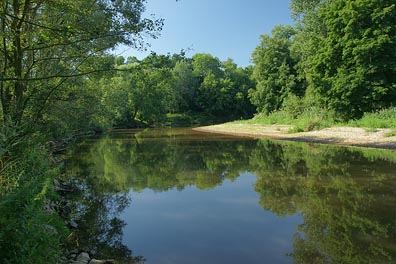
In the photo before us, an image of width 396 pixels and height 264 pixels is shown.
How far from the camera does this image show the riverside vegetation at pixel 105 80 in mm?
4680

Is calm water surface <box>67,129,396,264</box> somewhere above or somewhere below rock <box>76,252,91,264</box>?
below

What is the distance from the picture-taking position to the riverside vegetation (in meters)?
4.68

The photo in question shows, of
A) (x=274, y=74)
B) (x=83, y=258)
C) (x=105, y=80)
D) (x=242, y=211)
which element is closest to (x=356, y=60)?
(x=105, y=80)

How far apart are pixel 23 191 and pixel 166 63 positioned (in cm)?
568

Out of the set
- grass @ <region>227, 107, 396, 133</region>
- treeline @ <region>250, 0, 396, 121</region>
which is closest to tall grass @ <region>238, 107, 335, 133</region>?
grass @ <region>227, 107, 396, 133</region>

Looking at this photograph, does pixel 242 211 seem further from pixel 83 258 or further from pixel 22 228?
pixel 22 228

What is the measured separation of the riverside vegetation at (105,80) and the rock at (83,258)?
478 mm

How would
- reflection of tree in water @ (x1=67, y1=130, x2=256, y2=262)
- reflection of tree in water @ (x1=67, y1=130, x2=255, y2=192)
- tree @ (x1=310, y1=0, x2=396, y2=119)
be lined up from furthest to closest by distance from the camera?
tree @ (x1=310, y1=0, x2=396, y2=119)
reflection of tree in water @ (x1=67, y1=130, x2=255, y2=192)
reflection of tree in water @ (x1=67, y1=130, x2=256, y2=262)

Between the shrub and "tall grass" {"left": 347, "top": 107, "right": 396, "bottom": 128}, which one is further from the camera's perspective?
"tall grass" {"left": 347, "top": 107, "right": 396, "bottom": 128}

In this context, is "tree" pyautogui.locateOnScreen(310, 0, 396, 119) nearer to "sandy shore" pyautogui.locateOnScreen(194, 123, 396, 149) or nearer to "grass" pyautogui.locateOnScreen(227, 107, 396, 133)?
"grass" pyautogui.locateOnScreen(227, 107, 396, 133)

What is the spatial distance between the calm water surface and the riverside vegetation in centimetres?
168

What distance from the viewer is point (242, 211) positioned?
8336 mm

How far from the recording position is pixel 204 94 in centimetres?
8150

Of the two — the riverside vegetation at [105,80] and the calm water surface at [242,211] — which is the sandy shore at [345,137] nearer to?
the riverside vegetation at [105,80]
